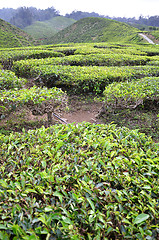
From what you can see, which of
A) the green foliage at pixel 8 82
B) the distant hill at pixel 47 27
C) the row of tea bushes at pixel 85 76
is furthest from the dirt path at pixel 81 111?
the distant hill at pixel 47 27

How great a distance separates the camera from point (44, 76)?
6500mm

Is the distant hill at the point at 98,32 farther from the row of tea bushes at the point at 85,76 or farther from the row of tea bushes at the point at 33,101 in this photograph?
the row of tea bushes at the point at 33,101

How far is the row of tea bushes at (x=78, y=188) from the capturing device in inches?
54.6

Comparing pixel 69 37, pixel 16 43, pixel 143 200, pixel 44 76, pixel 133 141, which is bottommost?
pixel 143 200

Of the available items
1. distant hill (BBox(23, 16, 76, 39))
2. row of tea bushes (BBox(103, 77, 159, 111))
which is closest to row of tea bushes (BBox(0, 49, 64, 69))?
row of tea bushes (BBox(103, 77, 159, 111))

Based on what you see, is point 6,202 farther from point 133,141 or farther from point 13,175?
point 133,141

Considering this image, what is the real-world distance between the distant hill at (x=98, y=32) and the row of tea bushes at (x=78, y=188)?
1294 inches

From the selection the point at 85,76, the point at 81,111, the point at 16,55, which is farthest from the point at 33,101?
the point at 16,55

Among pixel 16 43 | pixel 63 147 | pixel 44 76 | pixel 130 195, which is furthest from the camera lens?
pixel 16 43

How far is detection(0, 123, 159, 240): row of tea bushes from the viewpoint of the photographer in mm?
1387

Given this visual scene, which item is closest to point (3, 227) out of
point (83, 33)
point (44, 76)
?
point (44, 76)

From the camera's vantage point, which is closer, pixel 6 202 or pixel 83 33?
pixel 6 202

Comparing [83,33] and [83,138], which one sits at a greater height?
[83,33]

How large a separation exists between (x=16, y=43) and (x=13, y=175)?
30.7 meters
